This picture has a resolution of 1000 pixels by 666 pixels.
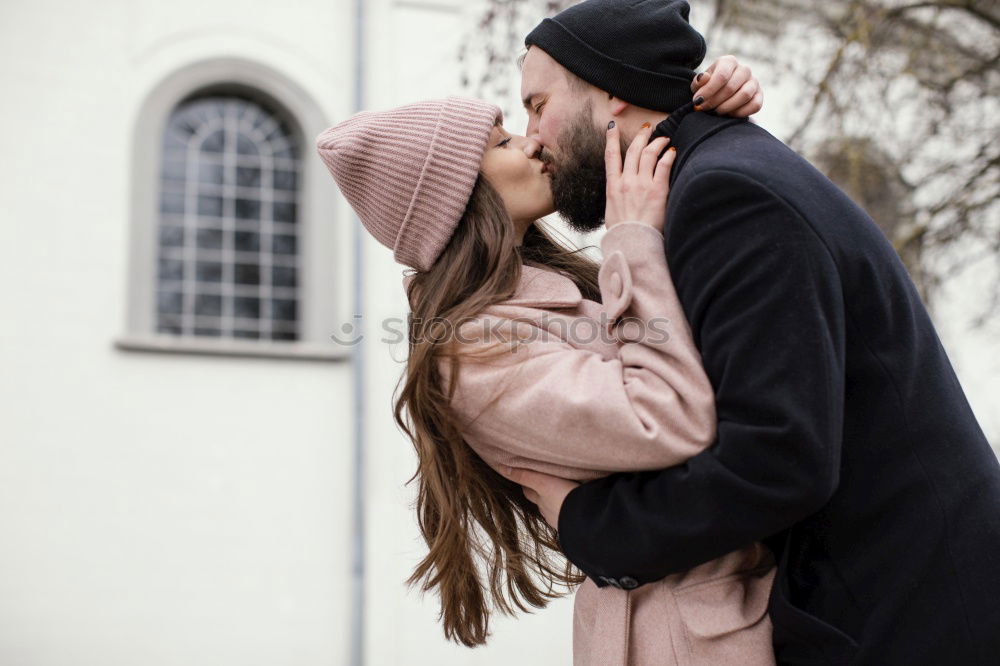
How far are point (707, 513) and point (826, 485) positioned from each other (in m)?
0.19

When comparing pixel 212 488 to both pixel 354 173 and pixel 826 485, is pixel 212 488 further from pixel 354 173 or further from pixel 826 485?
pixel 826 485

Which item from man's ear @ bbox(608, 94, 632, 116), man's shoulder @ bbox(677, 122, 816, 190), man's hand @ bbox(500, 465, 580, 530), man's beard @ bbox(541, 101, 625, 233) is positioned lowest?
man's hand @ bbox(500, 465, 580, 530)

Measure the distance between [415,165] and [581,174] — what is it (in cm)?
37

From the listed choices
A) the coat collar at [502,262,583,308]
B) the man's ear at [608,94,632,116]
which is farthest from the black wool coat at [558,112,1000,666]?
the man's ear at [608,94,632,116]

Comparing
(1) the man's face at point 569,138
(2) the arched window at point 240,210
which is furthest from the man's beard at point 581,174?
(2) the arched window at point 240,210

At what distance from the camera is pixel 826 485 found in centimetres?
168

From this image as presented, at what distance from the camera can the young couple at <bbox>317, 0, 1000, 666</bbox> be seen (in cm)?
170

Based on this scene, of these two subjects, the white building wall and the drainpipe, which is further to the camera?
the drainpipe

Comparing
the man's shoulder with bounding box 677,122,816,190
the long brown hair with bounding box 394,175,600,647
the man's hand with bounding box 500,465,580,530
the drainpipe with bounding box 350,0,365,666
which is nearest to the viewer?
the man's shoulder with bounding box 677,122,816,190

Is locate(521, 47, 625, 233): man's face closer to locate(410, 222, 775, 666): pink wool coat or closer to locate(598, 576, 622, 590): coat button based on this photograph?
locate(410, 222, 775, 666): pink wool coat

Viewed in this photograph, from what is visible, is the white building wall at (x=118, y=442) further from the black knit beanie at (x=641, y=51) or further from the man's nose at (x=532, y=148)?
the black knit beanie at (x=641, y=51)

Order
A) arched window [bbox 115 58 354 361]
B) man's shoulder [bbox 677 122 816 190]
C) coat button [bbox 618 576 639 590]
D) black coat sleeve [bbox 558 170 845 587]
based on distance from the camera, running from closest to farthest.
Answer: black coat sleeve [bbox 558 170 845 587] → man's shoulder [bbox 677 122 816 190] → coat button [bbox 618 576 639 590] → arched window [bbox 115 58 354 361]

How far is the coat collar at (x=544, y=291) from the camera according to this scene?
2.19 meters

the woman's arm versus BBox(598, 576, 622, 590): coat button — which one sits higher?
the woman's arm
